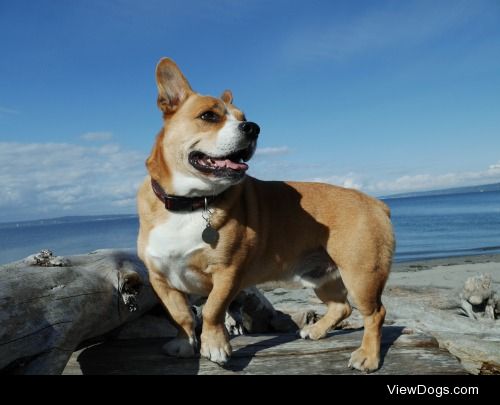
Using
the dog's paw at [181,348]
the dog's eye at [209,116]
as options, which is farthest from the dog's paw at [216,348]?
the dog's eye at [209,116]

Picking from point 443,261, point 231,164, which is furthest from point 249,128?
A: point 443,261

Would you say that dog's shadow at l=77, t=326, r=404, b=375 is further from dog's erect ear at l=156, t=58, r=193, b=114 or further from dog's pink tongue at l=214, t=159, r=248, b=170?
dog's erect ear at l=156, t=58, r=193, b=114

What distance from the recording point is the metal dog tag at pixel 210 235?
134 inches

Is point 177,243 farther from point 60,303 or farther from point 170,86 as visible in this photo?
point 170,86

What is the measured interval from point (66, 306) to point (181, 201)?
45.7 inches

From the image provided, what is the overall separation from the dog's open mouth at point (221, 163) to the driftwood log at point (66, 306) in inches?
51.6

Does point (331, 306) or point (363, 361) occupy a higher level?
point (331, 306)

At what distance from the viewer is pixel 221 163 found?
11.2 feet

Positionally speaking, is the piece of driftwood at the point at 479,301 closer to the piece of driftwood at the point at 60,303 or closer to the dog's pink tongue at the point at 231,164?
the piece of driftwood at the point at 60,303

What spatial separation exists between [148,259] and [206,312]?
2.12 ft

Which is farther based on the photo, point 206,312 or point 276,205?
point 276,205
